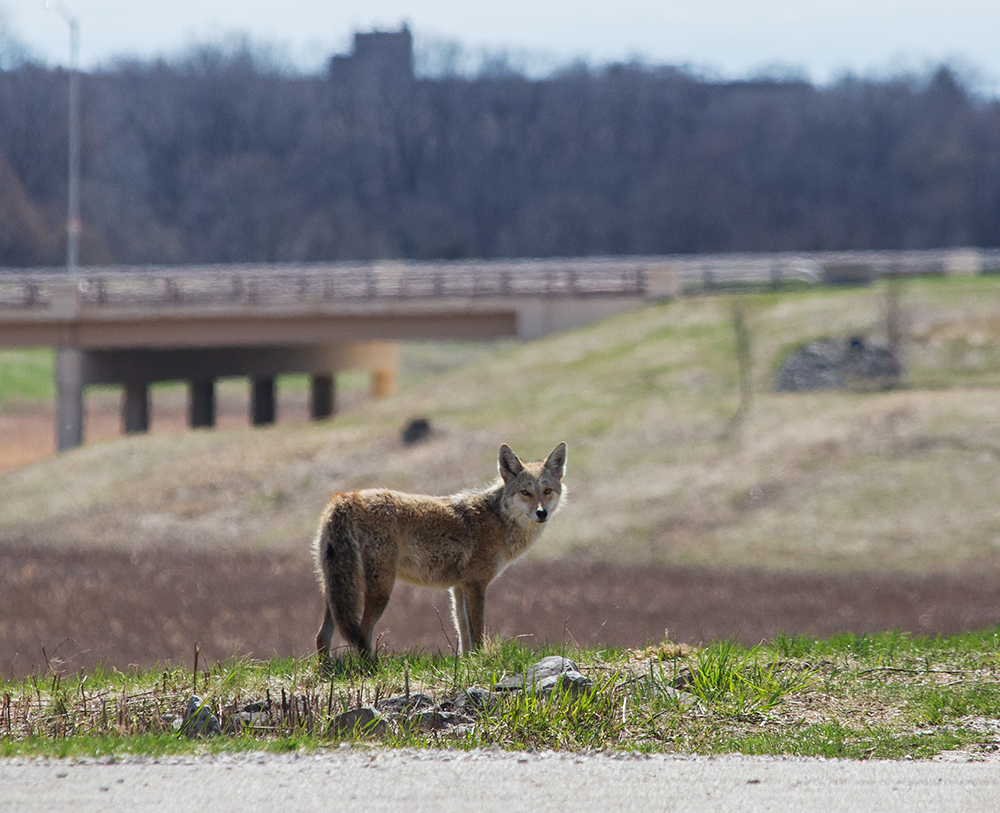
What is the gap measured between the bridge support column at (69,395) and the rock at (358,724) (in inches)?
1710

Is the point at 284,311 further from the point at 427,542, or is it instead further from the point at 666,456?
the point at 427,542

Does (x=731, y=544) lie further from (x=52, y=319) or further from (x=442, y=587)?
(x=52, y=319)

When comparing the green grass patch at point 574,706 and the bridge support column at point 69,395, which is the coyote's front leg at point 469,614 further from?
the bridge support column at point 69,395

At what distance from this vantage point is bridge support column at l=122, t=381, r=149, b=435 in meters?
53.5

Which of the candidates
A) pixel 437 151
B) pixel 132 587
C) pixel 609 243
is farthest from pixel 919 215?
pixel 132 587

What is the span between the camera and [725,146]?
13275cm

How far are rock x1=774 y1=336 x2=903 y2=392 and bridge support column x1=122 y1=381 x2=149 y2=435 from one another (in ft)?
90.9

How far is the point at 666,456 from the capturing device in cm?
3347

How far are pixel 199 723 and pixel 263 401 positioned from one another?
54.2m

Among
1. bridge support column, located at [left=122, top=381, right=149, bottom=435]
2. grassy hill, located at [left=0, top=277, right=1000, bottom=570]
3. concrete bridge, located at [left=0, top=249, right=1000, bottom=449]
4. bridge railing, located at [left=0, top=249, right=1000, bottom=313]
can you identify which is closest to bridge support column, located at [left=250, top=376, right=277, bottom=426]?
bridge support column, located at [left=122, top=381, right=149, bottom=435]

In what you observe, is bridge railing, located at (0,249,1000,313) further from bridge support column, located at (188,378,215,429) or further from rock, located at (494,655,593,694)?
rock, located at (494,655,593,694)

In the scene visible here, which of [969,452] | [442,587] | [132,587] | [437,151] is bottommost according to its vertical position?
[132,587]

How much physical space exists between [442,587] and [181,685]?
2189mm

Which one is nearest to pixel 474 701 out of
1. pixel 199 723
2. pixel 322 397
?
pixel 199 723
